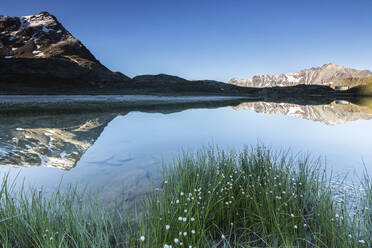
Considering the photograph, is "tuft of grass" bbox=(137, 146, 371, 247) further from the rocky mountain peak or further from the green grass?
the rocky mountain peak

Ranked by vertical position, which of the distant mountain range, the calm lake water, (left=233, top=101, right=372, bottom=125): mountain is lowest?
the calm lake water

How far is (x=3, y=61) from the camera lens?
108 metres

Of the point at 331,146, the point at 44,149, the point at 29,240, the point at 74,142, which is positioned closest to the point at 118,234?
the point at 29,240

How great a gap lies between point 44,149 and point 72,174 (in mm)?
3270

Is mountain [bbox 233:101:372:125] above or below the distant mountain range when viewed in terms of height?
below

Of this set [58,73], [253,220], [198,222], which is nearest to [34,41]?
[58,73]

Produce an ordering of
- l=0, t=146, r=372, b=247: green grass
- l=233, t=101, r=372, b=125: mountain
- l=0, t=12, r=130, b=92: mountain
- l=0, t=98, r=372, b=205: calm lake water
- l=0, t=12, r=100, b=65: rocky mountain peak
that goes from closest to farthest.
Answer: l=0, t=146, r=372, b=247: green grass → l=0, t=98, r=372, b=205: calm lake water → l=233, t=101, r=372, b=125: mountain → l=0, t=12, r=130, b=92: mountain → l=0, t=12, r=100, b=65: rocky mountain peak

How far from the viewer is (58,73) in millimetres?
122250

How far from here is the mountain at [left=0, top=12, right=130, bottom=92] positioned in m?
106

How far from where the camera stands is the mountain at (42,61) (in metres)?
106

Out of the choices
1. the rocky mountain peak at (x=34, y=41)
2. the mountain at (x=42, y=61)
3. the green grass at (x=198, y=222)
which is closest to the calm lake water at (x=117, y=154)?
the green grass at (x=198, y=222)

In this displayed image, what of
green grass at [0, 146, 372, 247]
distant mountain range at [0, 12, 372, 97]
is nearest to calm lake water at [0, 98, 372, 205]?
green grass at [0, 146, 372, 247]

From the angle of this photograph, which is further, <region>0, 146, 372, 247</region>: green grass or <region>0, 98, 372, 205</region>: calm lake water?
<region>0, 98, 372, 205</region>: calm lake water

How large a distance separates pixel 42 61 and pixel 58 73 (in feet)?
48.4
